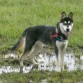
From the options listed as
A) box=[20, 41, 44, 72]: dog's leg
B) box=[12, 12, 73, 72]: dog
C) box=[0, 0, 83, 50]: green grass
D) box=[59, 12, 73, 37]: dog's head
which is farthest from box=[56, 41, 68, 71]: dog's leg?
box=[0, 0, 83, 50]: green grass

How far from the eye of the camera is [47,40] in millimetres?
9391

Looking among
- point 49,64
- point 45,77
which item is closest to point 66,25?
point 45,77

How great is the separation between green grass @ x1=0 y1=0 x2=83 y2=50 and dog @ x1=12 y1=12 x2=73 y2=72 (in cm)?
185

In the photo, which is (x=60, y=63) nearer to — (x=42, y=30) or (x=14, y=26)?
(x=42, y=30)

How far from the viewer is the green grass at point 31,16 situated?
492 inches

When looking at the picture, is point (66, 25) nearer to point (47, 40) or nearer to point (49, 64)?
point (47, 40)

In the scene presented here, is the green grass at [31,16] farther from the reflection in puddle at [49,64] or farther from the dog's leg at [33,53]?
the dog's leg at [33,53]

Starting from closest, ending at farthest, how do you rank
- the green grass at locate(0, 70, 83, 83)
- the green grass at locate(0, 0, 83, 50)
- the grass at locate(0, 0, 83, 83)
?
the green grass at locate(0, 70, 83, 83)
the grass at locate(0, 0, 83, 83)
the green grass at locate(0, 0, 83, 50)

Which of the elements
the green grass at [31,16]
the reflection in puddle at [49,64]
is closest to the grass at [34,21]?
the green grass at [31,16]

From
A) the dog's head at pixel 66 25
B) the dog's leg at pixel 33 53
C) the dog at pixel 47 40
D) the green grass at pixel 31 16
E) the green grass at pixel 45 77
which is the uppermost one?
the dog's head at pixel 66 25

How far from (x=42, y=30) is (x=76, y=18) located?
5451mm

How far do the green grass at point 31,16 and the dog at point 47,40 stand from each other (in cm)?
185

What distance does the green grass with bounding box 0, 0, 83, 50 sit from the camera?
12.5 m

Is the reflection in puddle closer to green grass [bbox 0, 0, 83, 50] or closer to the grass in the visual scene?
the grass
